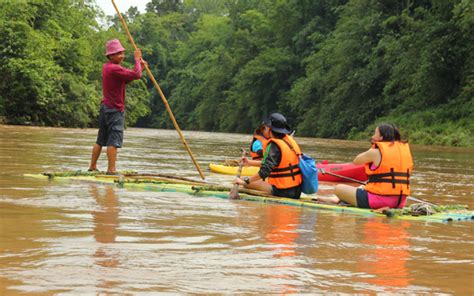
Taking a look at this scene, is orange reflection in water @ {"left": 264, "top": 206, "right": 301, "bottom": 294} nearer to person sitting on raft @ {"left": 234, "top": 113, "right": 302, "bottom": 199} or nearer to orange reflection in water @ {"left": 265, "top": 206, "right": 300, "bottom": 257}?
orange reflection in water @ {"left": 265, "top": 206, "right": 300, "bottom": 257}

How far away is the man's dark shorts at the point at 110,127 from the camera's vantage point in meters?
10.2

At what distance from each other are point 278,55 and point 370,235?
56803 millimetres

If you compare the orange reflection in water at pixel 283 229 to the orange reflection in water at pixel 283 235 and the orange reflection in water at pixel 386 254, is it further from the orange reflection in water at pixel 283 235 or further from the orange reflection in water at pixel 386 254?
the orange reflection in water at pixel 386 254

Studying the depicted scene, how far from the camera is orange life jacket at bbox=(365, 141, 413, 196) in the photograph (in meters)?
7.77

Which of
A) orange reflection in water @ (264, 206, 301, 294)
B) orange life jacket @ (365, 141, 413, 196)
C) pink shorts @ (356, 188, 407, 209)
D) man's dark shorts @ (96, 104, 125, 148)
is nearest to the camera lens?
orange reflection in water @ (264, 206, 301, 294)

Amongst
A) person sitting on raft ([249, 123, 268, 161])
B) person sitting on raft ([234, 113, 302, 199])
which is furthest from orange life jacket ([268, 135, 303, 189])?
person sitting on raft ([249, 123, 268, 161])

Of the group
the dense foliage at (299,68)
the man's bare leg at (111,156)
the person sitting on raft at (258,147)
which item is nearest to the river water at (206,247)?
the man's bare leg at (111,156)

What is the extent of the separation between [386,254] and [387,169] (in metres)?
2.49

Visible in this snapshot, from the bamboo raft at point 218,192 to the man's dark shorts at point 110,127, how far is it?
43cm

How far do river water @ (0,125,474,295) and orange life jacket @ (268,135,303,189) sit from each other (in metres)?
0.51

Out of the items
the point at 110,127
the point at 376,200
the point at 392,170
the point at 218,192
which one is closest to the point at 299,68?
the point at 110,127

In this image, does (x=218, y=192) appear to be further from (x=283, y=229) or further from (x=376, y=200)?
(x=283, y=229)

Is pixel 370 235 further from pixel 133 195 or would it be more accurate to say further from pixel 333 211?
pixel 133 195

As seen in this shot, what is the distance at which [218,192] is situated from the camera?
352 inches
